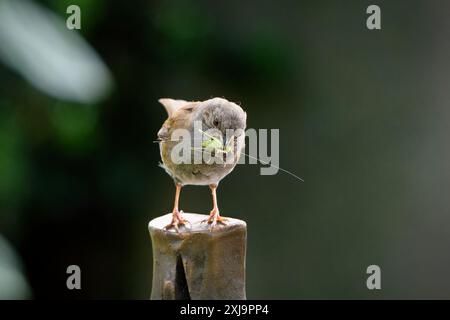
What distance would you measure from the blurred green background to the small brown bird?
7.33 feet

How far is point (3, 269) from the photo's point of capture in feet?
6.28

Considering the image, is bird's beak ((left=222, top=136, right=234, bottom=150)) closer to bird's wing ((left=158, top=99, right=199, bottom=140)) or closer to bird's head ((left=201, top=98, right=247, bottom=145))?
bird's head ((left=201, top=98, right=247, bottom=145))

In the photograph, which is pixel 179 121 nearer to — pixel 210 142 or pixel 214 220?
pixel 210 142

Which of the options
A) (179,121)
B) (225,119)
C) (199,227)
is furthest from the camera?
(179,121)

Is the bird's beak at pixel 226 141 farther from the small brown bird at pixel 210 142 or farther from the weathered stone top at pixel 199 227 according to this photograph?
the weathered stone top at pixel 199 227

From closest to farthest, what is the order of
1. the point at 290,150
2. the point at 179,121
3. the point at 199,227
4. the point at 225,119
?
1. the point at 199,227
2. the point at 225,119
3. the point at 179,121
4. the point at 290,150

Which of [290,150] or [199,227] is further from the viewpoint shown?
[290,150]

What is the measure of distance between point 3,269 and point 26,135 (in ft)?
7.93

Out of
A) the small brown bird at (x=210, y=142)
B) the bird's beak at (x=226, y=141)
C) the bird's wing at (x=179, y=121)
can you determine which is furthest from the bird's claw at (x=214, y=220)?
the bird's wing at (x=179, y=121)

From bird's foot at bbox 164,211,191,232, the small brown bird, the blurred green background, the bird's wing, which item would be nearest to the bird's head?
the small brown bird

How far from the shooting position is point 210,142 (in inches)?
97.6

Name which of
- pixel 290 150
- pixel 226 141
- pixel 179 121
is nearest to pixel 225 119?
pixel 226 141

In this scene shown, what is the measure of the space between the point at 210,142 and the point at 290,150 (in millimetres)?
2728

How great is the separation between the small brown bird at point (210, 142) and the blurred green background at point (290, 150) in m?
2.23
